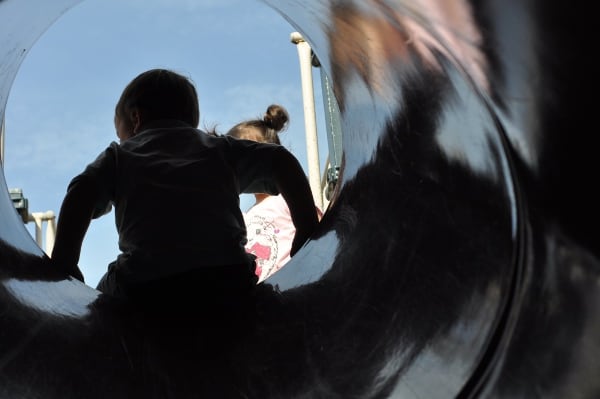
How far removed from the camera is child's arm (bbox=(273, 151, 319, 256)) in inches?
49.9

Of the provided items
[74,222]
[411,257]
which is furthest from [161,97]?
[411,257]

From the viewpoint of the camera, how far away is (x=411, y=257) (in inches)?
33.1

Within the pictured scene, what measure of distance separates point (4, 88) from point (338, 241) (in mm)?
489

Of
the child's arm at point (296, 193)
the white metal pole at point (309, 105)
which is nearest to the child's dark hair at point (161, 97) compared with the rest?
the child's arm at point (296, 193)

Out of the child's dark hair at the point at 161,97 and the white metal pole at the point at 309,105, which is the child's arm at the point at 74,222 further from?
the white metal pole at the point at 309,105

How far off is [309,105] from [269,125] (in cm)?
126

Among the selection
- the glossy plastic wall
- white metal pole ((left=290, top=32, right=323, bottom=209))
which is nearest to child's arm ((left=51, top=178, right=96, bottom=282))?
the glossy plastic wall

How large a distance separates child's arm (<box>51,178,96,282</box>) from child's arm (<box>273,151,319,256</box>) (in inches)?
12.1

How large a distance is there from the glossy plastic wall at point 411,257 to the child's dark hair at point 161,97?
0.33 m

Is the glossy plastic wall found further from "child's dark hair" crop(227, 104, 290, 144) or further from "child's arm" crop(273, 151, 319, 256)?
"child's dark hair" crop(227, 104, 290, 144)

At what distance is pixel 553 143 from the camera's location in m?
0.60

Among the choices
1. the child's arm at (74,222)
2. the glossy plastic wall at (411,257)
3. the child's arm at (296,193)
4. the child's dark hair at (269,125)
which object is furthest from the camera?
the child's dark hair at (269,125)

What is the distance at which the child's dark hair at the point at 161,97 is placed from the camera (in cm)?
138

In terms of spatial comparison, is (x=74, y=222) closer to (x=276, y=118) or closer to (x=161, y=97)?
(x=161, y=97)
